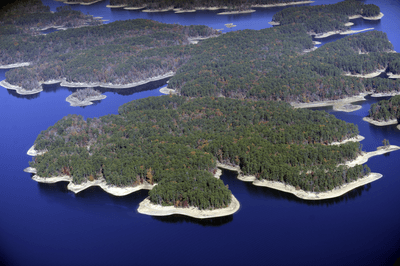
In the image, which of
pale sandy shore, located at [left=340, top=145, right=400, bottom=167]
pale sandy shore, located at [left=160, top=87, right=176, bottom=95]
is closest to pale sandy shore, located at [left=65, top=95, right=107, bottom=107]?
pale sandy shore, located at [left=160, top=87, right=176, bottom=95]

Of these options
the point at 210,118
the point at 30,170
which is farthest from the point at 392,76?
the point at 30,170

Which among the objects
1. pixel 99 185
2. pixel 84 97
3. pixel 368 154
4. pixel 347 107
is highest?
pixel 368 154

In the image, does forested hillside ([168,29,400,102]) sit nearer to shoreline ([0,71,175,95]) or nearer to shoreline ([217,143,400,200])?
shoreline ([0,71,175,95])

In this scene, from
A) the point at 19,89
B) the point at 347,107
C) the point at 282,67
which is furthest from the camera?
the point at 19,89

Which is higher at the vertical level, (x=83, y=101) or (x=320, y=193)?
(x=320, y=193)

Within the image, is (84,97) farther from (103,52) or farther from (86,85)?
(103,52)

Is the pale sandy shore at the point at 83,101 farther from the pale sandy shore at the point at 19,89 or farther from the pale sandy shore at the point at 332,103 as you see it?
the pale sandy shore at the point at 332,103
